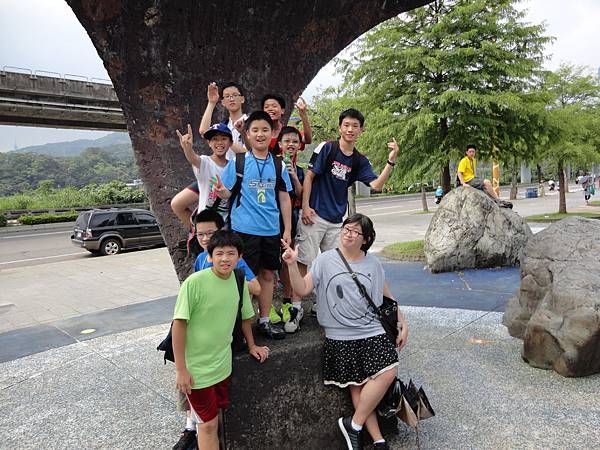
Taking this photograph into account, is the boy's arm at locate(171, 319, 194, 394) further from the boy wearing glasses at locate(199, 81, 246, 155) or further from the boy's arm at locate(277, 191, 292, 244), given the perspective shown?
the boy wearing glasses at locate(199, 81, 246, 155)

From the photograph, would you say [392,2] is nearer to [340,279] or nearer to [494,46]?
[340,279]

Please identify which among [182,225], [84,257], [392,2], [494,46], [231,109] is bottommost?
[84,257]

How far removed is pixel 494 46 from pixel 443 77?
1.16 meters

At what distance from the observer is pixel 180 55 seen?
322 centimetres

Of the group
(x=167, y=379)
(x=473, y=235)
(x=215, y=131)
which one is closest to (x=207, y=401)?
(x=215, y=131)

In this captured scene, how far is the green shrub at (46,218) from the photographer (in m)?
24.5

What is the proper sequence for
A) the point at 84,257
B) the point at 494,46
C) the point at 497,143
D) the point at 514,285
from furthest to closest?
the point at 84,257, the point at 497,143, the point at 494,46, the point at 514,285

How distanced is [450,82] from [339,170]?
22.7 ft

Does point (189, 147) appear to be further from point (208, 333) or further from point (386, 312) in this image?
point (386, 312)

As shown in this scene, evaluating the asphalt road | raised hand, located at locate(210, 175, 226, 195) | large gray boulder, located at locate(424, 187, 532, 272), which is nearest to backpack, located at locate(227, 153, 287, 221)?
raised hand, located at locate(210, 175, 226, 195)

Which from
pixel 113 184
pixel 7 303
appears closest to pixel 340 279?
pixel 7 303

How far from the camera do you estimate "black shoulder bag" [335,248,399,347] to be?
8.87 ft

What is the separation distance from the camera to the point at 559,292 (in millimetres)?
3865

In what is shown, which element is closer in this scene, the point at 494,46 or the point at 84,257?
the point at 494,46
